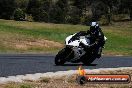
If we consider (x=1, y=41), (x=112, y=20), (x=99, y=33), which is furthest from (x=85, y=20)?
(x=99, y=33)

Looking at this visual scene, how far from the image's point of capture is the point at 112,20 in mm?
104688

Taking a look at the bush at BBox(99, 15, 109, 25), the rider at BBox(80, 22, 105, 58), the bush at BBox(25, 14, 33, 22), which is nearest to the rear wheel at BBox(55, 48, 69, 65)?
the rider at BBox(80, 22, 105, 58)

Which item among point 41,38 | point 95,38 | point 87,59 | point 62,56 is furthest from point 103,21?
point 62,56

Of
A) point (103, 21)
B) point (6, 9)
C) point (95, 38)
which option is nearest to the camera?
point (95, 38)

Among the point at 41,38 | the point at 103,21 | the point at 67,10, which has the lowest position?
the point at 103,21

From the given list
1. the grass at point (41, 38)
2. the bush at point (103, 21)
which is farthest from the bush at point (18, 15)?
the grass at point (41, 38)

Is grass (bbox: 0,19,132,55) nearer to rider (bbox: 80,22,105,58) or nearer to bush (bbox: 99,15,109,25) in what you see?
rider (bbox: 80,22,105,58)

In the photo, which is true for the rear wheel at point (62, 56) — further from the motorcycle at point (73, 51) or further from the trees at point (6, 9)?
the trees at point (6, 9)

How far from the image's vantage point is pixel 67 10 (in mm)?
100062

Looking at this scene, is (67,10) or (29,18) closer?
(29,18)

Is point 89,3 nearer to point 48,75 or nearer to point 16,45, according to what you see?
point 16,45

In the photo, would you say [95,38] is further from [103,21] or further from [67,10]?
[67,10]

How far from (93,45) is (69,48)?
115 centimetres

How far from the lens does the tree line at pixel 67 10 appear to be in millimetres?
86062
